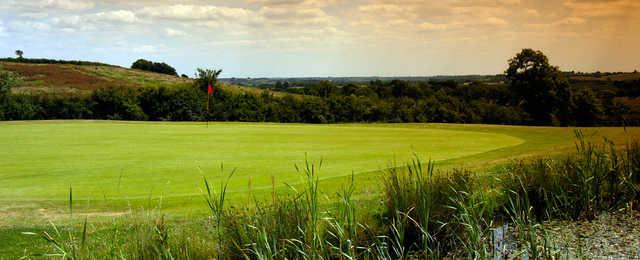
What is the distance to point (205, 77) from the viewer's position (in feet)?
113

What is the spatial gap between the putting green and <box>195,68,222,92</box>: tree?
1633 centimetres

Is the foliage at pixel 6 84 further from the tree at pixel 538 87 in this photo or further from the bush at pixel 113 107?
the tree at pixel 538 87

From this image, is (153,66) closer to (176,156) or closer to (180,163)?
(176,156)

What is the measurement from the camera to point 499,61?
44.5m

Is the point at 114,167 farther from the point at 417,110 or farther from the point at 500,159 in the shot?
the point at 417,110

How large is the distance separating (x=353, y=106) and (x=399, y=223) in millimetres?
31007

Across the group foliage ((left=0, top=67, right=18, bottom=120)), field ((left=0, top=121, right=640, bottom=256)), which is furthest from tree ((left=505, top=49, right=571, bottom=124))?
foliage ((left=0, top=67, right=18, bottom=120))

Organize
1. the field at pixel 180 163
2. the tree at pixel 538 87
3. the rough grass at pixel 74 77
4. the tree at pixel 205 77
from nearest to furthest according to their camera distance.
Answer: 1. the field at pixel 180 163
2. the tree at pixel 205 77
3. the tree at pixel 538 87
4. the rough grass at pixel 74 77

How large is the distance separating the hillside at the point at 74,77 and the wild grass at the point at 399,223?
47.9 meters

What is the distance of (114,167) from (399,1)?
65.6 ft

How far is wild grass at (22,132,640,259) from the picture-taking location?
4145 millimetres

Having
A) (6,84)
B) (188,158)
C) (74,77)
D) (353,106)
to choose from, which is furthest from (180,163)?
(74,77)

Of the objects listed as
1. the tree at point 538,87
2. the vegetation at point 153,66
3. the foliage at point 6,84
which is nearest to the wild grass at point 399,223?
the foliage at point 6,84

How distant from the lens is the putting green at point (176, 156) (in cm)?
837
